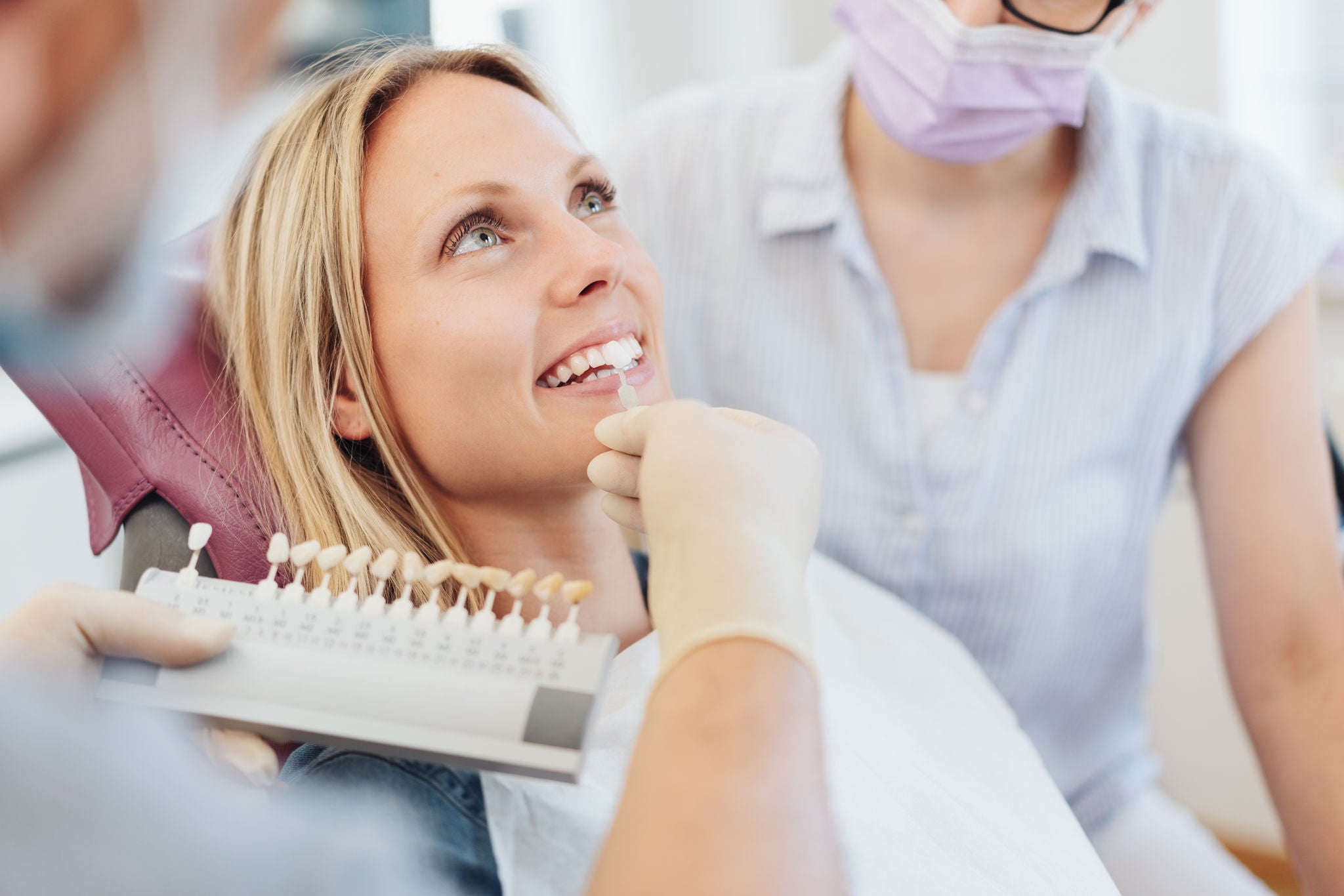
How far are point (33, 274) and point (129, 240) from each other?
0.27 ft

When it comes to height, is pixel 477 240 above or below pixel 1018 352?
above

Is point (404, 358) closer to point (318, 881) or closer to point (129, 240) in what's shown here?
point (129, 240)

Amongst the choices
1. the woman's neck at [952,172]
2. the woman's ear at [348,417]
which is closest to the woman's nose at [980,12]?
the woman's neck at [952,172]

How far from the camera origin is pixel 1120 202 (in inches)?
53.2

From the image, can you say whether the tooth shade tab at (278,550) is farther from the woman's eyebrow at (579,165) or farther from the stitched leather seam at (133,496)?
the woman's eyebrow at (579,165)

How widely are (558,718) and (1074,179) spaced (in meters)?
1.06

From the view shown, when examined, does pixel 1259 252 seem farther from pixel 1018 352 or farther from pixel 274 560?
pixel 274 560

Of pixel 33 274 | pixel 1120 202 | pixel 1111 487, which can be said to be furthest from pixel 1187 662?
pixel 33 274

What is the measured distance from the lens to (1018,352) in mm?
1371

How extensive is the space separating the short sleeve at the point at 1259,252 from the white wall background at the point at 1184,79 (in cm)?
74

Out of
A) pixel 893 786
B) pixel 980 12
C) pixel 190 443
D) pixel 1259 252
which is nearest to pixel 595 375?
pixel 190 443

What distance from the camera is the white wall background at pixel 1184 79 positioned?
212 centimetres

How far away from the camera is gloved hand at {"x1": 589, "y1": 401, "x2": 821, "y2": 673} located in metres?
0.65

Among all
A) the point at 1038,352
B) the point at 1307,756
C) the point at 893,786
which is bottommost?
the point at 1307,756
